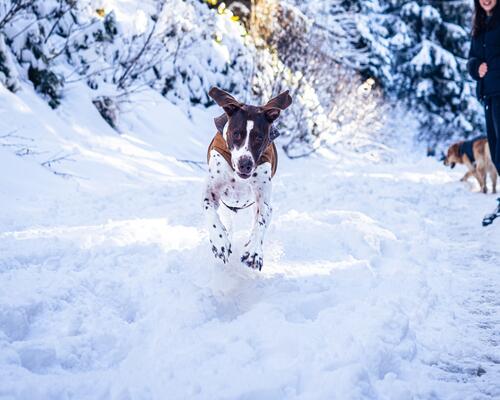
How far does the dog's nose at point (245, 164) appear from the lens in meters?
2.75

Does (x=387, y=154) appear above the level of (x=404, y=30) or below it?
below

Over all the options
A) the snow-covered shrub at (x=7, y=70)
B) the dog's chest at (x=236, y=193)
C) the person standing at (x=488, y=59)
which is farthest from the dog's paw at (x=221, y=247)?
the snow-covered shrub at (x=7, y=70)

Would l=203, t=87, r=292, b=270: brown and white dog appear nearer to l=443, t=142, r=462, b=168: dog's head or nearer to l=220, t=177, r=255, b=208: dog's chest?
l=220, t=177, r=255, b=208: dog's chest

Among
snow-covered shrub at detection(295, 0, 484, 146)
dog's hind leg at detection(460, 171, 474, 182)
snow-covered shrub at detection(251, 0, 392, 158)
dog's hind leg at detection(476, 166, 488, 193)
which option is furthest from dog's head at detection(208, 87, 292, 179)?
snow-covered shrub at detection(295, 0, 484, 146)

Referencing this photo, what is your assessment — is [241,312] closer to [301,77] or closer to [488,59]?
[488,59]

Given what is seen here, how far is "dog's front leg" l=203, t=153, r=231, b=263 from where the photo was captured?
2.82 m

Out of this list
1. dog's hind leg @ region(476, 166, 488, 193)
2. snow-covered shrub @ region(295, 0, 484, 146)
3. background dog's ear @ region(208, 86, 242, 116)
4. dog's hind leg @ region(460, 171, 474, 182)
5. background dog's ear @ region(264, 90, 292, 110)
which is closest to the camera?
background dog's ear @ region(208, 86, 242, 116)

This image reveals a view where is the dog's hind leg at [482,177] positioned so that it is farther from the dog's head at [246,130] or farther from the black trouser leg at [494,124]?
the dog's head at [246,130]

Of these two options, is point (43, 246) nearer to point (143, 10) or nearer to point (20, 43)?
point (20, 43)

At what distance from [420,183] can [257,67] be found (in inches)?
214

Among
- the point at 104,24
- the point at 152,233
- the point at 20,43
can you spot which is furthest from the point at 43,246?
the point at 104,24

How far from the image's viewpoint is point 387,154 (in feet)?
58.2

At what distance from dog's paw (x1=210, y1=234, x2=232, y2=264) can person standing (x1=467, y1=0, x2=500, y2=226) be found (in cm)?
279

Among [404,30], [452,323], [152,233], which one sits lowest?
[404,30]
